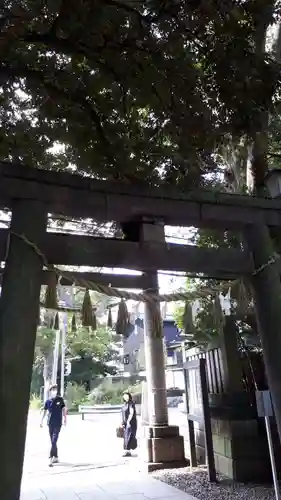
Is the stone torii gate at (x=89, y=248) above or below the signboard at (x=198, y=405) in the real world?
above

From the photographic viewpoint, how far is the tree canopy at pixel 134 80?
3.07 metres

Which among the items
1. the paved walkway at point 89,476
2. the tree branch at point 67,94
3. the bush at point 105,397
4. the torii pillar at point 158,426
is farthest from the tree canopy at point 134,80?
the bush at point 105,397

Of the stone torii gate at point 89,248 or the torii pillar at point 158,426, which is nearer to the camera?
the stone torii gate at point 89,248

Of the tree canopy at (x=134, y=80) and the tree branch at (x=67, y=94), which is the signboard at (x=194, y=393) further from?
the tree branch at (x=67, y=94)

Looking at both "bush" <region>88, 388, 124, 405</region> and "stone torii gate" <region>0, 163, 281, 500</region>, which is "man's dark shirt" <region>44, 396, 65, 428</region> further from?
"bush" <region>88, 388, 124, 405</region>

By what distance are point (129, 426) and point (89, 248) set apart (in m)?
6.29

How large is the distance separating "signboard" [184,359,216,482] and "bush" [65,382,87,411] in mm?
17075

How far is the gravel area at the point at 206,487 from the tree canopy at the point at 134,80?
3.81 metres

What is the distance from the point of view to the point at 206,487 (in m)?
5.52

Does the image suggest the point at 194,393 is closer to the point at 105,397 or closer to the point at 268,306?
the point at 268,306

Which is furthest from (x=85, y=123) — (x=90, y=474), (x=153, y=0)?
(x=90, y=474)

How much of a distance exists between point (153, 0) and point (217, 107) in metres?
0.97

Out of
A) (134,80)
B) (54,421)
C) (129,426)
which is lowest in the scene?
(129,426)

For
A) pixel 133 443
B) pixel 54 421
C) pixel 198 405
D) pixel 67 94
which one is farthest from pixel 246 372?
pixel 67 94
